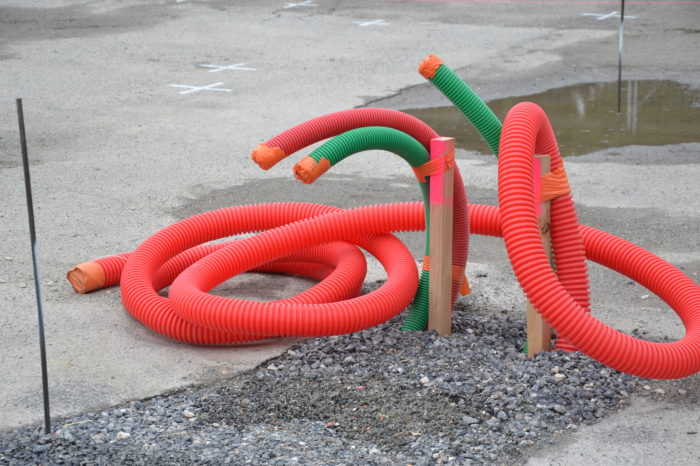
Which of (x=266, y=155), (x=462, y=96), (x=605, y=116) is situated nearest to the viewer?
(x=266, y=155)

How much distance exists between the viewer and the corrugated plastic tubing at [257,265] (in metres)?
4.70

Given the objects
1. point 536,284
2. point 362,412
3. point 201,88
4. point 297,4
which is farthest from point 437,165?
point 297,4

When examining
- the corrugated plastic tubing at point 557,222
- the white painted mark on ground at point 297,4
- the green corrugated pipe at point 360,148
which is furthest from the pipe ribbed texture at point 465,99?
the white painted mark on ground at point 297,4

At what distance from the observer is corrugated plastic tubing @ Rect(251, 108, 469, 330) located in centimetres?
461

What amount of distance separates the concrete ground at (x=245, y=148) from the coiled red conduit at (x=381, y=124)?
23.9 inches

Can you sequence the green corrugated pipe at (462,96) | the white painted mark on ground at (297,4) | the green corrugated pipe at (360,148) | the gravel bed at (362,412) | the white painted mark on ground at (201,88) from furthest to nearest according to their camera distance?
the white painted mark on ground at (297,4) → the white painted mark on ground at (201,88) → the green corrugated pipe at (462,96) → the green corrugated pipe at (360,148) → the gravel bed at (362,412)

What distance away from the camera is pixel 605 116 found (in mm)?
9766

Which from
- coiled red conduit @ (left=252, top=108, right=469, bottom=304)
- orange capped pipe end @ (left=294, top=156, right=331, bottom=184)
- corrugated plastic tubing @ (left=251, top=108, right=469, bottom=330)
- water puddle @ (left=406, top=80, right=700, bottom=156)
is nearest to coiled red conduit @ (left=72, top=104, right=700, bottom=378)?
corrugated plastic tubing @ (left=251, top=108, right=469, bottom=330)

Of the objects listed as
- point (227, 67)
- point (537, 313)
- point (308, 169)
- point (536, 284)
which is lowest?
point (537, 313)

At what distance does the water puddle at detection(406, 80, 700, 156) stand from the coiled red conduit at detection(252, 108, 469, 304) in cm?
370

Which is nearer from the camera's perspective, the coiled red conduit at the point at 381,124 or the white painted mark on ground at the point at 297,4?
the coiled red conduit at the point at 381,124

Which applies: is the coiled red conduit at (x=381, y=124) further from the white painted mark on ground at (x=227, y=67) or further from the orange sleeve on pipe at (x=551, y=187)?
the white painted mark on ground at (x=227, y=67)

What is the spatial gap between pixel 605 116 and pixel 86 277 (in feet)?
19.9

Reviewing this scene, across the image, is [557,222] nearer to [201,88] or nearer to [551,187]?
[551,187]
